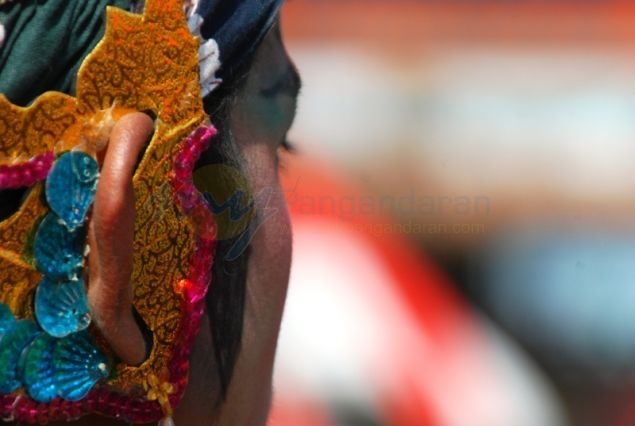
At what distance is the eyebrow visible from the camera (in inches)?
47.6

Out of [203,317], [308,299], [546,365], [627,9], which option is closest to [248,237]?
[203,317]

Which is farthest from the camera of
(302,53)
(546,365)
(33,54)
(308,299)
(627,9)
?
(627,9)

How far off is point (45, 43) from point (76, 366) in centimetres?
30

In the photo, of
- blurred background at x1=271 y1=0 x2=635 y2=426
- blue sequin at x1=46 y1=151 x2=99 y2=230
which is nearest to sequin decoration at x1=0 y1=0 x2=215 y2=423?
blue sequin at x1=46 y1=151 x2=99 y2=230

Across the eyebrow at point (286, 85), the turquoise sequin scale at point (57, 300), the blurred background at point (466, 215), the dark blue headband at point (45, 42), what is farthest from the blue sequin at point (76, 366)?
the blurred background at point (466, 215)

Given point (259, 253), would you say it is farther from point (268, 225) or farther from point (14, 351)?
point (14, 351)

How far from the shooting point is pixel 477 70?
5172 mm

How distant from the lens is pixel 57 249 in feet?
3.32

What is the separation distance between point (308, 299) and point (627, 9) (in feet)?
9.14

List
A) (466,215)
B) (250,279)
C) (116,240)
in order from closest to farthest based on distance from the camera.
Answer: (116,240)
(250,279)
(466,215)

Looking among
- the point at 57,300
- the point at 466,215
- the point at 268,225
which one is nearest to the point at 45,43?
the point at 57,300

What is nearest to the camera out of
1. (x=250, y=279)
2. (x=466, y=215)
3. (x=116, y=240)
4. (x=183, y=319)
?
(x=116, y=240)

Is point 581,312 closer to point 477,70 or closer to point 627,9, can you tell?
point 477,70

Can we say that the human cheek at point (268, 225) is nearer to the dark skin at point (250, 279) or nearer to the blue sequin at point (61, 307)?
the dark skin at point (250, 279)
